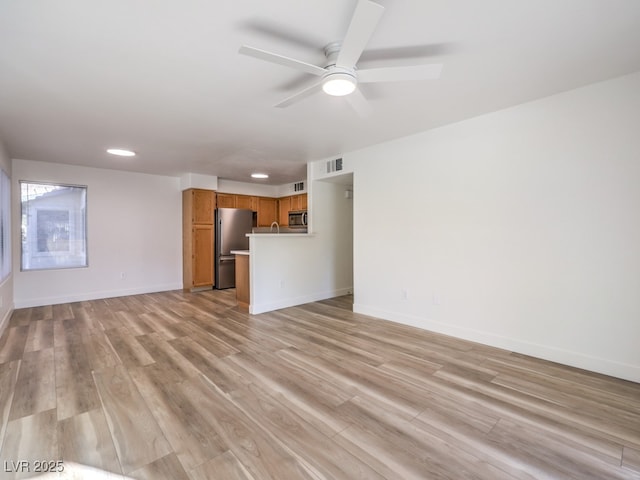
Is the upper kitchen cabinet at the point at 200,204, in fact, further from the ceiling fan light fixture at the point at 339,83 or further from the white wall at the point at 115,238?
the ceiling fan light fixture at the point at 339,83

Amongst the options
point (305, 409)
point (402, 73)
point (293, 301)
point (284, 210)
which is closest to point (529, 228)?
point (402, 73)

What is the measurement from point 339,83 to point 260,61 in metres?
0.61

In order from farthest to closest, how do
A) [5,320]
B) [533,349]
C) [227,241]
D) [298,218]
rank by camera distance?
1. [298,218]
2. [227,241]
3. [5,320]
4. [533,349]

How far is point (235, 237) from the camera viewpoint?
6723 millimetres

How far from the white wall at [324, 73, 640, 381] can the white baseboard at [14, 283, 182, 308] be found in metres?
4.86

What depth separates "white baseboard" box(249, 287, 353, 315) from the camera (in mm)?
4532

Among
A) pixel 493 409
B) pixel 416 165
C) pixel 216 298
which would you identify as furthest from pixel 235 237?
pixel 493 409

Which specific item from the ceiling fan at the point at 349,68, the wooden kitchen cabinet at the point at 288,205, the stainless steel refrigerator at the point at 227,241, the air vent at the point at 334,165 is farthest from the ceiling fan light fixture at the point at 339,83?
the wooden kitchen cabinet at the point at 288,205

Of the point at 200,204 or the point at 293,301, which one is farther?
the point at 200,204

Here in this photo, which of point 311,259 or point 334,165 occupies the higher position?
point 334,165

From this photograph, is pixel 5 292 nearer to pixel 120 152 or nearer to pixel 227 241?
pixel 120 152

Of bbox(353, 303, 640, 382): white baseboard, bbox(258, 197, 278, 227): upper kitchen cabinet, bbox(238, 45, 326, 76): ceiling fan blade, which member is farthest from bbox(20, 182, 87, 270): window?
bbox(353, 303, 640, 382): white baseboard

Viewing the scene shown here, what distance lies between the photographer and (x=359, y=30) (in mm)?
1548

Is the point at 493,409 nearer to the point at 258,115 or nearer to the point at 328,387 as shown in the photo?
the point at 328,387
